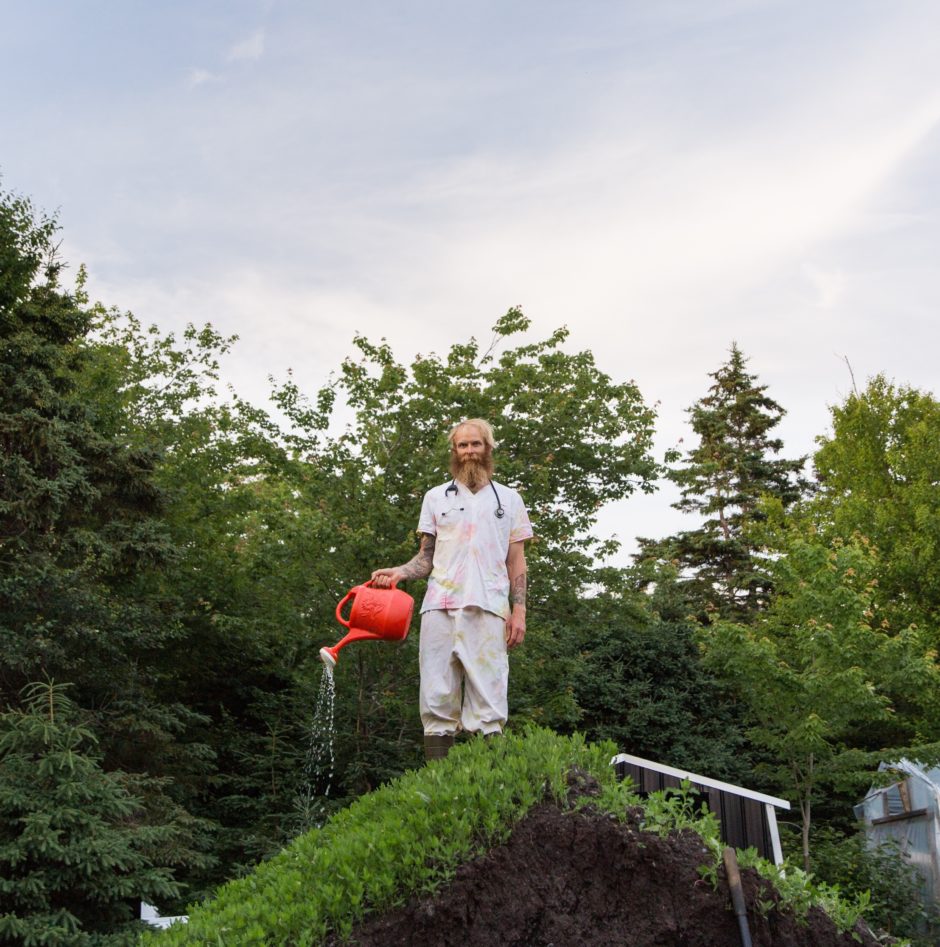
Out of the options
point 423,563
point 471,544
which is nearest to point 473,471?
point 471,544

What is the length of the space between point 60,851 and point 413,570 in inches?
113

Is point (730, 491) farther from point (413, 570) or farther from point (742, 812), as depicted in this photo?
point (413, 570)

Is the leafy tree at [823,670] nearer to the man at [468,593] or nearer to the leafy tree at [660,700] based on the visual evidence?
the leafy tree at [660,700]

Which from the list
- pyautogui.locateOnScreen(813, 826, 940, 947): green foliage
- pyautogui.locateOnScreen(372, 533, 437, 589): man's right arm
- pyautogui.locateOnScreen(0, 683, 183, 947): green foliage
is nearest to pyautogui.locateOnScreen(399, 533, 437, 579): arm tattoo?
pyautogui.locateOnScreen(372, 533, 437, 589): man's right arm

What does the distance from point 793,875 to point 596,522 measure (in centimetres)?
1125

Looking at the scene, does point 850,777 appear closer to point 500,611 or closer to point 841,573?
point 841,573

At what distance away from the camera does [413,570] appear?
4.92 metres

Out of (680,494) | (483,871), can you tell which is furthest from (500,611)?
(680,494)

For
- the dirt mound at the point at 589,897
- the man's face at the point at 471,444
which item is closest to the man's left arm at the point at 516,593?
the man's face at the point at 471,444

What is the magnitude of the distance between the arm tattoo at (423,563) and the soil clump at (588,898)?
1462mm

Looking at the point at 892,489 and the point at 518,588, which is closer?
the point at 518,588

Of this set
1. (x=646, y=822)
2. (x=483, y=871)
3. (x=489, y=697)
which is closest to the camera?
(x=483, y=871)

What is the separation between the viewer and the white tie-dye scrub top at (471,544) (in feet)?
15.2

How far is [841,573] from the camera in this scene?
15.3 meters
